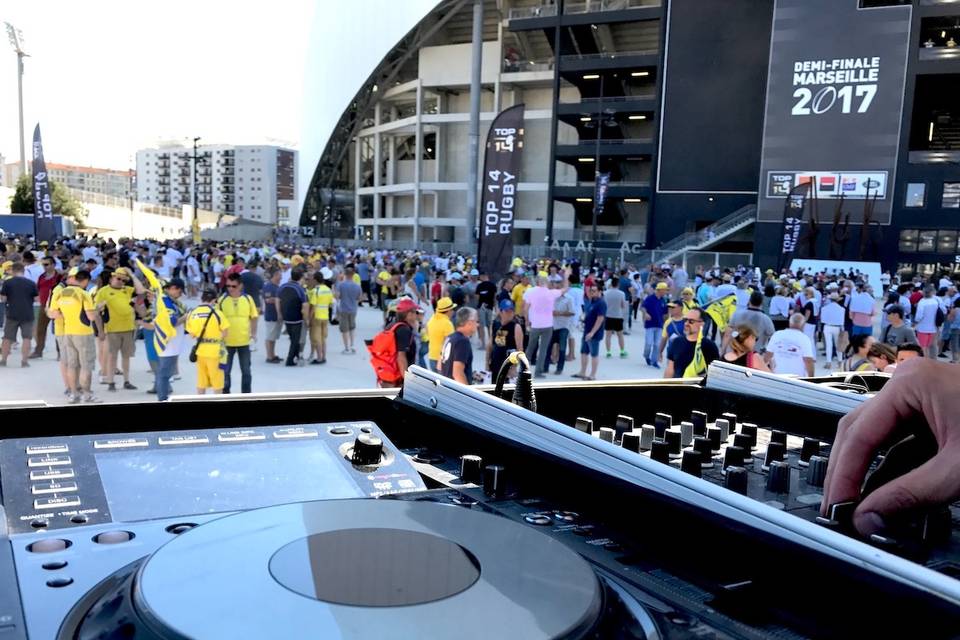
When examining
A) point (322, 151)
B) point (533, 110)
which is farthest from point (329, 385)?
point (322, 151)

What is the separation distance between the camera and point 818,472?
1.93 meters

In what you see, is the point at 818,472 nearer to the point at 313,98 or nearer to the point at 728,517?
the point at 728,517

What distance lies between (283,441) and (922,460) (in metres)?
1.54

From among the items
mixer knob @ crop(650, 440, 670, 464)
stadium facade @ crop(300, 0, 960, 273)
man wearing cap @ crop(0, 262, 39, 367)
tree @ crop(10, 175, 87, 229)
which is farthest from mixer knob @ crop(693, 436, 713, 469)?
tree @ crop(10, 175, 87, 229)

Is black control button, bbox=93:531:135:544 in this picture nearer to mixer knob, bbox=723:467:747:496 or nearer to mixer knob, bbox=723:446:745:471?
mixer knob, bbox=723:467:747:496

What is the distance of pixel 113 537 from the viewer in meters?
1.40

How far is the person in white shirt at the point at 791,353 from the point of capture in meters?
8.03

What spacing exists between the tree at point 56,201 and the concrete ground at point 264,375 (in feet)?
149

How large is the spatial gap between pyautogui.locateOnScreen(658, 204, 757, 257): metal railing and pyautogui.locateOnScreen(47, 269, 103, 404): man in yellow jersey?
3707cm

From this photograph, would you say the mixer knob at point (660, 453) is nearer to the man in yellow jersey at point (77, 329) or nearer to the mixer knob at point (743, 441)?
the mixer knob at point (743, 441)

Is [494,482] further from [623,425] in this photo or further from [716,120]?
[716,120]

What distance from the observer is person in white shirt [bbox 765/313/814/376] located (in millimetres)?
8031

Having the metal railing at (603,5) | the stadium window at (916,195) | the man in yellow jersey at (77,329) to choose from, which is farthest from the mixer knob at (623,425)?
the metal railing at (603,5)

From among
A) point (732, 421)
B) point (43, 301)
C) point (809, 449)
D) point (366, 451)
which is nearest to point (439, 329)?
point (732, 421)
